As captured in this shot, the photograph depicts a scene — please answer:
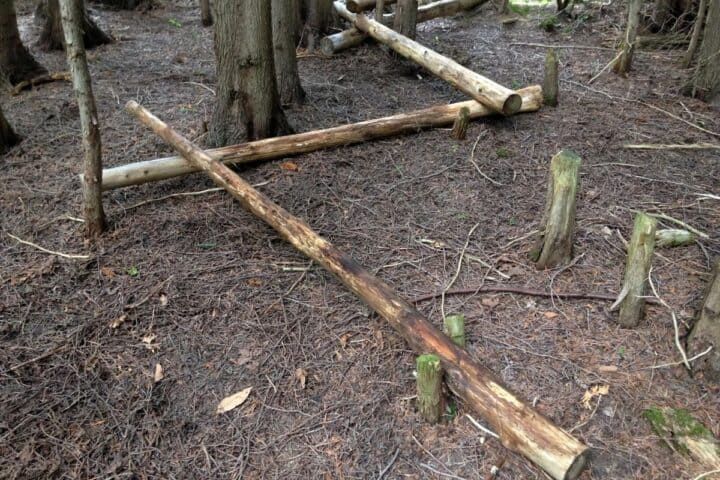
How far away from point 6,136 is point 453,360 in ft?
18.9

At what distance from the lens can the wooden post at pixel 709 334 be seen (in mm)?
3170

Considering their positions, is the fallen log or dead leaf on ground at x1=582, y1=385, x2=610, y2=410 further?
the fallen log

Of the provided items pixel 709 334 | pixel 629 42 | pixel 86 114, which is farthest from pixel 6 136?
pixel 629 42

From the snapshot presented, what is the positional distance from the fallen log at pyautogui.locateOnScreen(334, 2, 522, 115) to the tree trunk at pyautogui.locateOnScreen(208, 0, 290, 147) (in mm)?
2348

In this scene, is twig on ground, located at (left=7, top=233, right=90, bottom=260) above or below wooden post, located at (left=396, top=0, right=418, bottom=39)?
below

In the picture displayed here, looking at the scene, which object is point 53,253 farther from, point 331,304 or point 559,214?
point 559,214

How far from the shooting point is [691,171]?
17.6 ft

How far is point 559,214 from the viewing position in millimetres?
3986

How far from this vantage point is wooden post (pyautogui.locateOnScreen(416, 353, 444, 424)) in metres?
2.87

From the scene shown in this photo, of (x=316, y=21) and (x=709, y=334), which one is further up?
(x=316, y=21)

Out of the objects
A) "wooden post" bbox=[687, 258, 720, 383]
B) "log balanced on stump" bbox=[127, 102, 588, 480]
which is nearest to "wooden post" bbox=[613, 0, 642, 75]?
"wooden post" bbox=[687, 258, 720, 383]

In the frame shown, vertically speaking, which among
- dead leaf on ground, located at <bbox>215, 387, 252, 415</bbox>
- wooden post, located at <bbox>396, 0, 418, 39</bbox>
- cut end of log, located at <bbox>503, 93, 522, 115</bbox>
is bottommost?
dead leaf on ground, located at <bbox>215, 387, 252, 415</bbox>

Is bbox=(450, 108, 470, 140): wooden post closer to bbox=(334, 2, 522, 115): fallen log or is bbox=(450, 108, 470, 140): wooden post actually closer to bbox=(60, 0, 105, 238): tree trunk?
bbox=(334, 2, 522, 115): fallen log

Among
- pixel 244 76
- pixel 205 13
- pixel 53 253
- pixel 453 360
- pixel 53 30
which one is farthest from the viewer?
pixel 205 13
